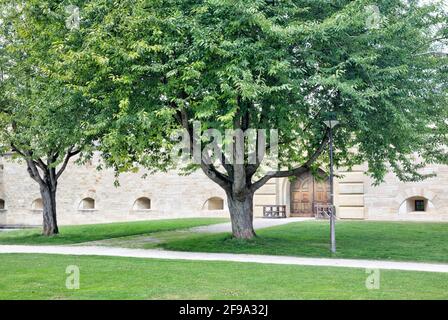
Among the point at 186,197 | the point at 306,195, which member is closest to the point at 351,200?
the point at 306,195

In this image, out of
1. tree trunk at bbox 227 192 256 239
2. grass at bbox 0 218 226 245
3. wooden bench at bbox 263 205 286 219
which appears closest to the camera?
tree trunk at bbox 227 192 256 239

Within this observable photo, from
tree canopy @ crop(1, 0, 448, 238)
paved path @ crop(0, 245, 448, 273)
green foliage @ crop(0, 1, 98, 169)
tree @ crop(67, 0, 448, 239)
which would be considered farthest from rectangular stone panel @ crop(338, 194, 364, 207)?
green foliage @ crop(0, 1, 98, 169)

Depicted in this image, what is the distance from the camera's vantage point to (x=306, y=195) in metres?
31.2

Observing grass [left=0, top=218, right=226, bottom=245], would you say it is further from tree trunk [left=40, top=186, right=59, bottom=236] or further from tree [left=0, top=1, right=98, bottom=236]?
tree [left=0, top=1, right=98, bottom=236]

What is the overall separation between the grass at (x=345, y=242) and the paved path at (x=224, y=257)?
2.77ft

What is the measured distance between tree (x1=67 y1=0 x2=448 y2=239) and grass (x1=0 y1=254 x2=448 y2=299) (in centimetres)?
334

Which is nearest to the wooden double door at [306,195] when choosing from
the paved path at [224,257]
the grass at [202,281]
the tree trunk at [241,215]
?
the tree trunk at [241,215]

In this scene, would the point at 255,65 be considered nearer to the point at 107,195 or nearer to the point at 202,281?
the point at 202,281

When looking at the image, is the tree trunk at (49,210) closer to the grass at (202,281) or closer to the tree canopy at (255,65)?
the tree canopy at (255,65)

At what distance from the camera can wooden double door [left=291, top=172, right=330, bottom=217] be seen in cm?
3086

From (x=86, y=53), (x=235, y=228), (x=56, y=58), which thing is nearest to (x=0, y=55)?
(x=56, y=58)

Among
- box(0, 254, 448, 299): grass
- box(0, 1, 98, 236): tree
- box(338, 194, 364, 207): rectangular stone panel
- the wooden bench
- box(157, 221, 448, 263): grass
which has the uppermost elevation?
box(0, 1, 98, 236): tree

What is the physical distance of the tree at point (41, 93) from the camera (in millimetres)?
16031

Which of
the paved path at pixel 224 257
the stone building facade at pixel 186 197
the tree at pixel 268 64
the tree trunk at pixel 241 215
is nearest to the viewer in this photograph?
the paved path at pixel 224 257
